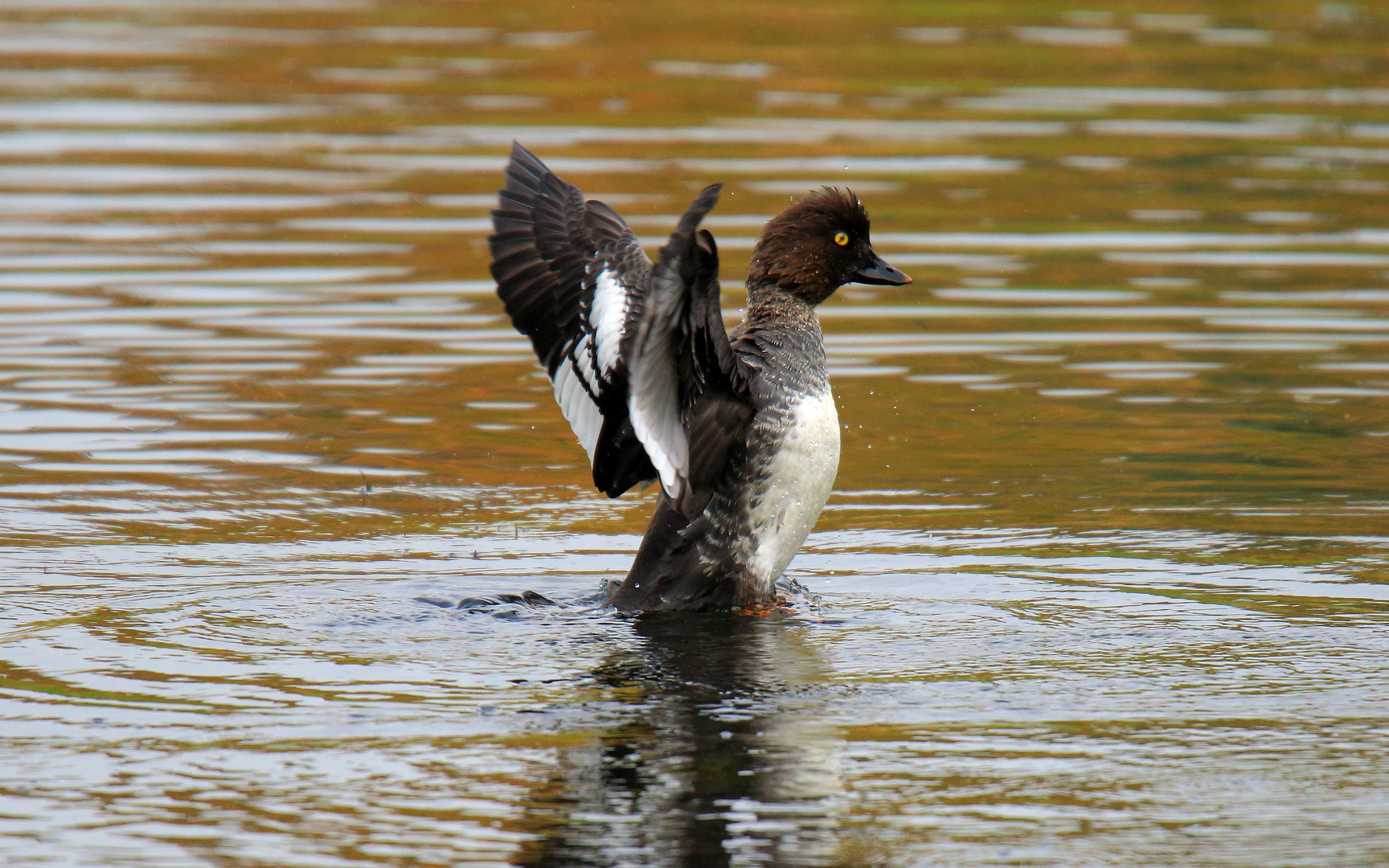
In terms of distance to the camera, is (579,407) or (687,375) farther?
(579,407)

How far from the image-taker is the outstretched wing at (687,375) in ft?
18.7

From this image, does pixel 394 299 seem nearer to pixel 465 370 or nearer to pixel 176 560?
pixel 465 370

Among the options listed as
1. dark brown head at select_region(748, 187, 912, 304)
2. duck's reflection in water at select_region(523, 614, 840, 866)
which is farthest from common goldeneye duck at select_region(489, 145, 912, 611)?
duck's reflection in water at select_region(523, 614, 840, 866)

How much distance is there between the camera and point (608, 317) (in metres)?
6.79

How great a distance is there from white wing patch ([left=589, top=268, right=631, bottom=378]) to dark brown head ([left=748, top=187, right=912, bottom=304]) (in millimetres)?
838

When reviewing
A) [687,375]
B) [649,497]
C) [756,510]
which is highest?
[687,375]

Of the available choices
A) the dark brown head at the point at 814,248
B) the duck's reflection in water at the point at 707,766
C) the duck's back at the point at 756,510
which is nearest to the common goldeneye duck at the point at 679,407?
the duck's back at the point at 756,510

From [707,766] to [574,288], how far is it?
2.45 metres

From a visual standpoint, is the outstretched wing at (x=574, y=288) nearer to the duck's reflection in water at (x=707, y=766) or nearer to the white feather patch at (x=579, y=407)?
the white feather patch at (x=579, y=407)

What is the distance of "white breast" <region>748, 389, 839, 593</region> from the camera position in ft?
22.8

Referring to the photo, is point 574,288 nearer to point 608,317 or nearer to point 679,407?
point 608,317

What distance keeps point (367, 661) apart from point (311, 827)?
1.47 meters

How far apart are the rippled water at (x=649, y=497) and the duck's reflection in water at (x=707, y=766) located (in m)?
0.02

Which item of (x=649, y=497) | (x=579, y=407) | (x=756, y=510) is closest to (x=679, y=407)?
(x=756, y=510)
